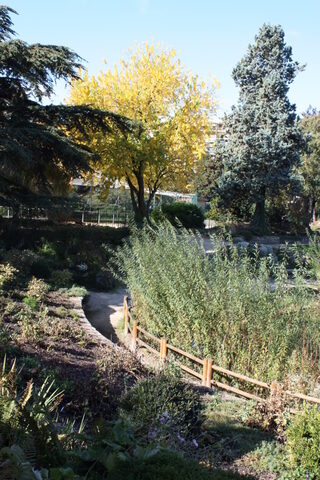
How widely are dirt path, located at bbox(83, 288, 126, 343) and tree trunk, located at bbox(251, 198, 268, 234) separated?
38.0ft

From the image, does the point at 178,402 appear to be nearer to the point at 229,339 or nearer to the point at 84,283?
the point at 229,339

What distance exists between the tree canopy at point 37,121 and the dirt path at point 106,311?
3.67 meters

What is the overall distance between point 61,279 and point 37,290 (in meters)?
2.09

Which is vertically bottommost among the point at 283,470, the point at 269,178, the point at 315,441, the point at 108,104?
the point at 283,470

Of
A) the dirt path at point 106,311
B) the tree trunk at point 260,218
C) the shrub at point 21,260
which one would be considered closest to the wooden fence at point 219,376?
the dirt path at point 106,311

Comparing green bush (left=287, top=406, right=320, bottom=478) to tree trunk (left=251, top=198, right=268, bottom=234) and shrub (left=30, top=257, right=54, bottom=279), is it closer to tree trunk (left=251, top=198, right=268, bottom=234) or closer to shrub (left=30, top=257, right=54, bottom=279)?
shrub (left=30, top=257, right=54, bottom=279)

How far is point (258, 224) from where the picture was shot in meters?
22.5

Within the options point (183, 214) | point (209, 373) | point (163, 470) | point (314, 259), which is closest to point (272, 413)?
point (209, 373)

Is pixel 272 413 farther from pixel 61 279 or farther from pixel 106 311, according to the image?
pixel 61 279

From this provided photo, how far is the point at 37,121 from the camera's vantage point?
595 inches

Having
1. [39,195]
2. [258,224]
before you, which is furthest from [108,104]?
[258,224]

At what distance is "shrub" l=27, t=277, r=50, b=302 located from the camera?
871 cm

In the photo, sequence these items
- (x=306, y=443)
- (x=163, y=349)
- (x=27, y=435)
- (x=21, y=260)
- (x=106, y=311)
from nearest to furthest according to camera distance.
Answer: (x=27, y=435), (x=306, y=443), (x=163, y=349), (x=106, y=311), (x=21, y=260)

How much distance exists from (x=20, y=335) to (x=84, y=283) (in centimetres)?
632
